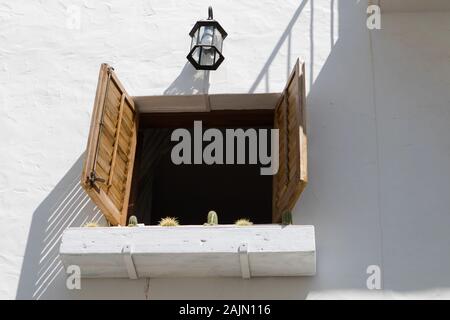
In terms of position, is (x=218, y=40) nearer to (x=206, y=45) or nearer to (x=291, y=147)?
(x=206, y=45)

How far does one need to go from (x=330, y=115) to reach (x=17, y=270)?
255 centimetres

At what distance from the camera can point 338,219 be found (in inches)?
234

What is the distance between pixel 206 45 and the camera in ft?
21.0

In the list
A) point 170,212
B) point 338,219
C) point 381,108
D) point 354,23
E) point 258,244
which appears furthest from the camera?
point 170,212

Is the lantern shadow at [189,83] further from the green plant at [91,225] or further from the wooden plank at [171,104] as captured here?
the green plant at [91,225]

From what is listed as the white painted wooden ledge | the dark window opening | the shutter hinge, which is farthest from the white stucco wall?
the dark window opening

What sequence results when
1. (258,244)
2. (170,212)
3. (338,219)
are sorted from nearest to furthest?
1. (258,244)
2. (338,219)
3. (170,212)

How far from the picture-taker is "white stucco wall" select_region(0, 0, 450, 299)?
5.76 m

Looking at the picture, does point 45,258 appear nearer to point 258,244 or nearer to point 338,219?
point 258,244

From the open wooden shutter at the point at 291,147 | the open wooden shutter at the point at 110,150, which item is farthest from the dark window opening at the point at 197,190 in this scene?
the open wooden shutter at the point at 291,147

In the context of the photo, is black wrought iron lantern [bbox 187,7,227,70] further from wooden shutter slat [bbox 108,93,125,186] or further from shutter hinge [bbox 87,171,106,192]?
shutter hinge [bbox 87,171,106,192]

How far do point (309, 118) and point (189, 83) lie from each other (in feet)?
3.29

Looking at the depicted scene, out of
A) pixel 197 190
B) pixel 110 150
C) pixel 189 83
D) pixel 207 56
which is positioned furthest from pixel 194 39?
pixel 197 190
